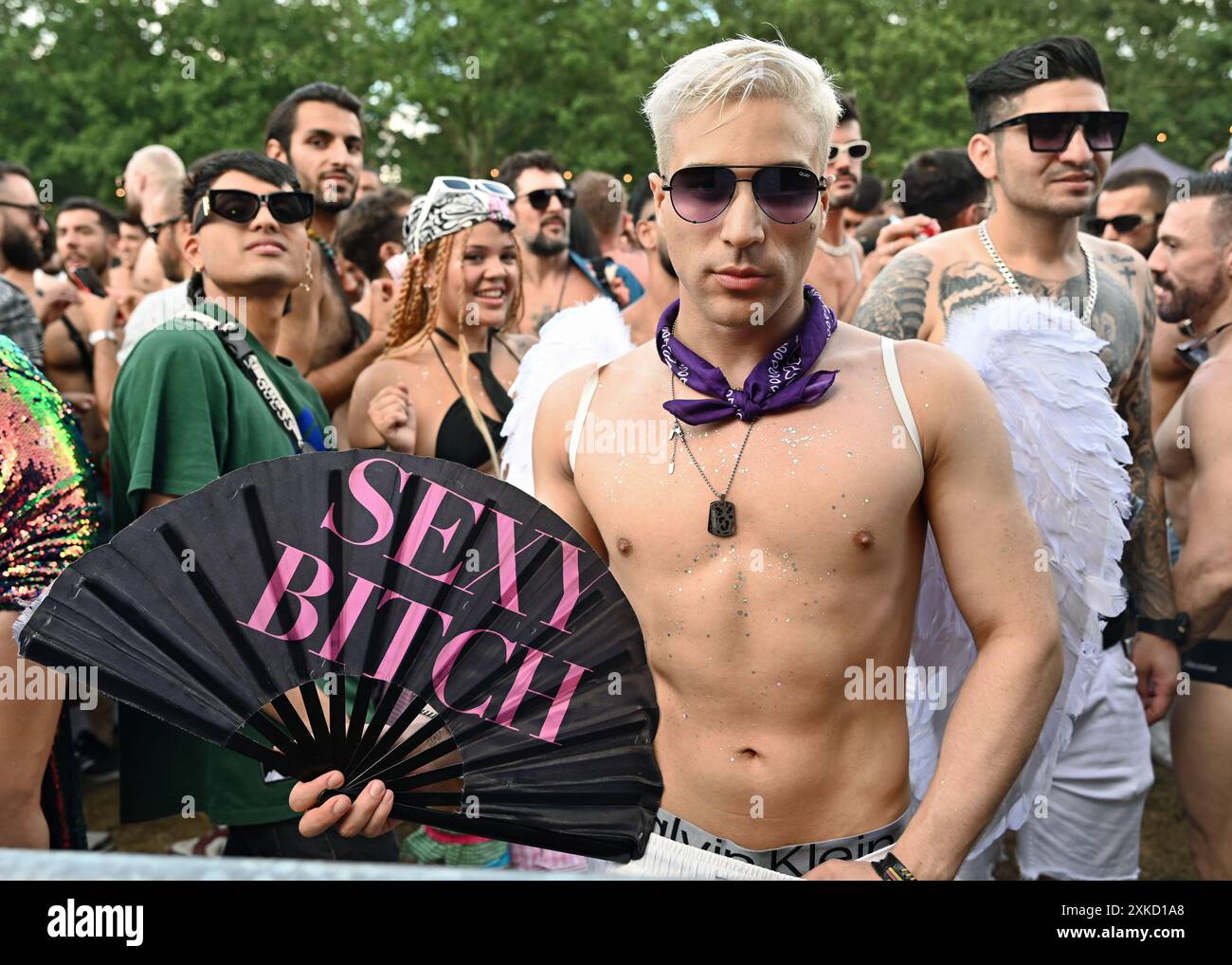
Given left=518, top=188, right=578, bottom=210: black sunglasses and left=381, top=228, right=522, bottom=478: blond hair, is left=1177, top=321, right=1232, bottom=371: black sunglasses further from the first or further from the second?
left=518, top=188, right=578, bottom=210: black sunglasses

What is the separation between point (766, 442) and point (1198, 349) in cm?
298

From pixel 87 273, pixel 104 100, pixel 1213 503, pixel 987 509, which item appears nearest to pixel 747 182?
pixel 987 509

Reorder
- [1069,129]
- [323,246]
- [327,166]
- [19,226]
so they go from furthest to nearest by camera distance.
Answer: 1. [19,226]
2. [327,166]
3. [323,246]
4. [1069,129]

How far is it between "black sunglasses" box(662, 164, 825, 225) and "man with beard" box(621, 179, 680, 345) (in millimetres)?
2794

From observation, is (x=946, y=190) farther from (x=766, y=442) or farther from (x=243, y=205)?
(x=766, y=442)

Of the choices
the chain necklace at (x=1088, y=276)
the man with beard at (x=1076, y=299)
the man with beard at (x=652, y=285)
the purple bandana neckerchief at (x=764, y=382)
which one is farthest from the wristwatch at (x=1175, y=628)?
the man with beard at (x=652, y=285)

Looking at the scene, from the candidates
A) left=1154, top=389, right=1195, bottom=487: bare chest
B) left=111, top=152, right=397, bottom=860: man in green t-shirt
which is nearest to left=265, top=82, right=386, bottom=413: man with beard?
left=111, top=152, right=397, bottom=860: man in green t-shirt

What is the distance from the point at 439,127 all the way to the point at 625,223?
2315 cm

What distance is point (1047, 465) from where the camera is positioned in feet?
8.71

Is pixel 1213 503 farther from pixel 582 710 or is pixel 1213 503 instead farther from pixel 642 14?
pixel 642 14

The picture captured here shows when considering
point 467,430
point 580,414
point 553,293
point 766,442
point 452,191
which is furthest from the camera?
point 553,293

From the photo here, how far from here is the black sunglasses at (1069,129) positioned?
11.6ft

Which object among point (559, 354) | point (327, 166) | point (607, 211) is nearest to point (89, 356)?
point (327, 166)

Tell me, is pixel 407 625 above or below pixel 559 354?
below
